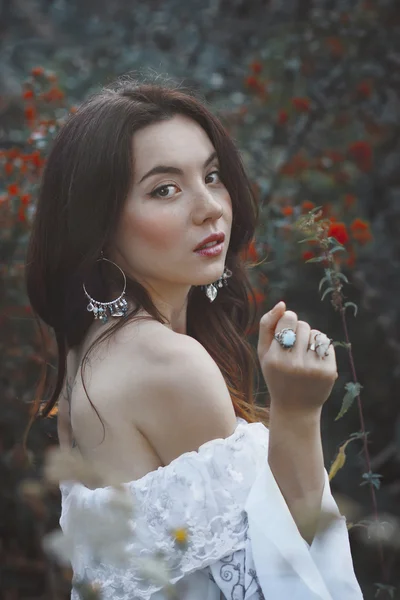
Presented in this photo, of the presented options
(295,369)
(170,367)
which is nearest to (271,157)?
(170,367)

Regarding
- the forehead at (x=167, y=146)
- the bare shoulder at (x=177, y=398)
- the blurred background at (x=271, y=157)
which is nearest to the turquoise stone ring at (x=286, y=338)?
the bare shoulder at (x=177, y=398)

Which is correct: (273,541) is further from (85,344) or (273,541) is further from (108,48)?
(108,48)

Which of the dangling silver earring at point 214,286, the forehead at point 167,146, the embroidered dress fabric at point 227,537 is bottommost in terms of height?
the embroidered dress fabric at point 227,537

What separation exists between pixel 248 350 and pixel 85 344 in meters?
0.46

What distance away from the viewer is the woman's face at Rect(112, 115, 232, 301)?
5.79 ft

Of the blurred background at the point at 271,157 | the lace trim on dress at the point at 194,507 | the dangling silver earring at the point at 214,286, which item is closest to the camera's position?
the lace trim on dress at the point at 194,507

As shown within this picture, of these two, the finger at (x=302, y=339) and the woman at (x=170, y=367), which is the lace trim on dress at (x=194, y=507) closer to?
the woman at (x=170, y=367)

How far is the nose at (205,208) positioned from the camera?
1.77m

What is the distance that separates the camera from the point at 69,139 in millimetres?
1863

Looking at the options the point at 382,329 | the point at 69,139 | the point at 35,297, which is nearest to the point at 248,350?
the point at 35,297

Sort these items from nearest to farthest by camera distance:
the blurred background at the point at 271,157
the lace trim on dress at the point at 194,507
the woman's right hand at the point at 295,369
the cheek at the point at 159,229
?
1. the woman's right hand at the point at 295,369
2. the lace trim on dress at the point at 194,507
3. the cheek at the point at 159,229
4. the blurred background at the point at 271,157

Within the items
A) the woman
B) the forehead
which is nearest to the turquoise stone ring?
the woman

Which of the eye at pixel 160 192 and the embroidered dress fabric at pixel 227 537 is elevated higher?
the eye at pixel 160 192

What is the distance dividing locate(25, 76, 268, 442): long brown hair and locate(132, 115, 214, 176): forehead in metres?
0.02
